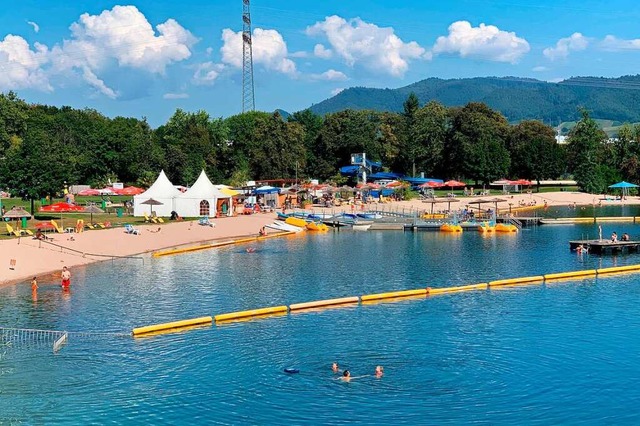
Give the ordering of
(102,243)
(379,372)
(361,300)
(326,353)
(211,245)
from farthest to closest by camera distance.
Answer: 1. (211,245)
2. (102,243)
3. (361,300)
4. (326,353)
5. (379,372)

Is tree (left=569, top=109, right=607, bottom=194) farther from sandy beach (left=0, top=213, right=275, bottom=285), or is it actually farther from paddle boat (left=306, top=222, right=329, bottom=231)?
sandy beach (left=0, top=213, right=275, bottom=285)

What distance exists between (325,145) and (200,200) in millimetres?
61081

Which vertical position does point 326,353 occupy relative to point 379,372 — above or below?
above

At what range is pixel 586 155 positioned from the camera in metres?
137

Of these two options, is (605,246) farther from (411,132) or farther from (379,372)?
(411,132)

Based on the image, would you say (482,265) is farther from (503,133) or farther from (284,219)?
(503,133)

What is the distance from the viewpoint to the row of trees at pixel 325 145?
405 ft

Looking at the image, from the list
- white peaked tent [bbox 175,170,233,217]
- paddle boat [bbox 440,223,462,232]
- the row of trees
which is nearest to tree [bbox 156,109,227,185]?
the row of trees

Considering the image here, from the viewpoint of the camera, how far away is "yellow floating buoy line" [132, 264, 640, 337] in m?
33.7

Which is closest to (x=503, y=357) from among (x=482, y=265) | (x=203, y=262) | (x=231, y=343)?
(x=231, y=343)

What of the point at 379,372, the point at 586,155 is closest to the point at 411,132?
the point at 586,155

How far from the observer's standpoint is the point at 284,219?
8519 centimetres

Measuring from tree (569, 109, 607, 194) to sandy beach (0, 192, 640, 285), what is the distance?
238ft

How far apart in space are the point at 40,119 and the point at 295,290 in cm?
10435
